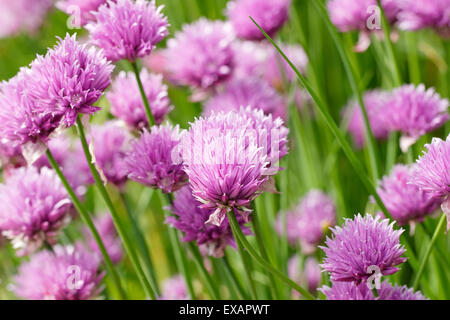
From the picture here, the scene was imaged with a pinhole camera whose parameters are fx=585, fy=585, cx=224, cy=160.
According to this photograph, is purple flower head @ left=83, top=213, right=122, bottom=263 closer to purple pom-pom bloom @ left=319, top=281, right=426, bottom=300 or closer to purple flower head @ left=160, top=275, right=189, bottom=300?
purple flower head @ left=160, top=275, right=189, bottom=300

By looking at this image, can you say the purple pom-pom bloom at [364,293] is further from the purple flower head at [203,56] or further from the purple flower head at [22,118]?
the purple flower head at [203,56]

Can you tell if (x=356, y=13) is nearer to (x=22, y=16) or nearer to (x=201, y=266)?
(x=201, y=266)

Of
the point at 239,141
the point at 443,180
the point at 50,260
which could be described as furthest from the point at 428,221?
the point at 50,260

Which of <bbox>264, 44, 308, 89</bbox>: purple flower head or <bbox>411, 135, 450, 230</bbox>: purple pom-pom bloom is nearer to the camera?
<bbox>411, 135, 450, 230</bbox>: purple pom-pom bloom

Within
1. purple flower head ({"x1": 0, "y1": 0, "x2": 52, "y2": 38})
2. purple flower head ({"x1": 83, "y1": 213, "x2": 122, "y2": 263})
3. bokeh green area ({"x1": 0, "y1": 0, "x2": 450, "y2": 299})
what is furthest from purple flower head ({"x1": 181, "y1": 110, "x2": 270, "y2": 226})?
purple flower head ({"x1": 0, "y1": 0, "x2": 52, "y2": 38})

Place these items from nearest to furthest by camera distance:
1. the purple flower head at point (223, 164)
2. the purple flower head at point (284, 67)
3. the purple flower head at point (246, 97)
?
the purple flower head at point (223, 164), the purple flower head at point (246, 97), the purple flower head at point (284, 67)

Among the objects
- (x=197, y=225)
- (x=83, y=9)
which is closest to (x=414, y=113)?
(x=197, y=225)

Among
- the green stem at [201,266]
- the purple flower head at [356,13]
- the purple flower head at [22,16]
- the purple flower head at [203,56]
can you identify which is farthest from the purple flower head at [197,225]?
the purple flower head at [22,16]
